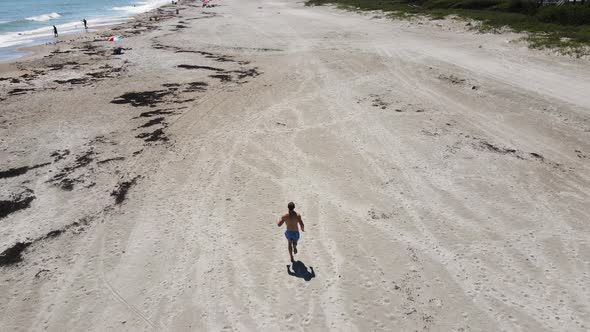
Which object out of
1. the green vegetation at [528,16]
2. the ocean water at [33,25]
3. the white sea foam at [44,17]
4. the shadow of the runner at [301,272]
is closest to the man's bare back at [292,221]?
the shadow of the runner at [301,272]

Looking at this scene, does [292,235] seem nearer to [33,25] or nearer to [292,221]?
[292,221]

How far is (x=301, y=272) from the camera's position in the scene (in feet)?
30.4

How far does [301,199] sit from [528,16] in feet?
136

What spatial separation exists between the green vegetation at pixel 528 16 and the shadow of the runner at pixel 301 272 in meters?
28.4

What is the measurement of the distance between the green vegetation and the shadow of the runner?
28.4m

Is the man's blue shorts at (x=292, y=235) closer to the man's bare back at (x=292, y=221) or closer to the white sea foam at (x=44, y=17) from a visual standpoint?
the man's bare back at (x=292, y=221)

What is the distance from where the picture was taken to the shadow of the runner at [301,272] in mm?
9141

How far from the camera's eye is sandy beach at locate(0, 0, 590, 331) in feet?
27.7

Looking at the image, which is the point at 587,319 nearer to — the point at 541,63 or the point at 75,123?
the point at 75,123

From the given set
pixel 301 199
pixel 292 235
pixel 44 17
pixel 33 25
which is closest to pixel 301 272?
pixel 292 235

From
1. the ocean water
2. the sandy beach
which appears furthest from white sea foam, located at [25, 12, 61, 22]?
the sandy beach

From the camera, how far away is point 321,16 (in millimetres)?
57344

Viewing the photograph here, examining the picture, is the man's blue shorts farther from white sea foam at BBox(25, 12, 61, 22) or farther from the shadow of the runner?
white sea foam at BBox(25, 12, 61, 22)

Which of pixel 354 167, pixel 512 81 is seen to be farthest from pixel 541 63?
pixel 354 167
